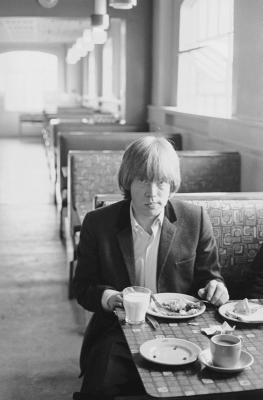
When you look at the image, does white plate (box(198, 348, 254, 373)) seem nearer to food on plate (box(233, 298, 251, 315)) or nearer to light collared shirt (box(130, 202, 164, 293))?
food on plate (box(233, 298, 251, 315))

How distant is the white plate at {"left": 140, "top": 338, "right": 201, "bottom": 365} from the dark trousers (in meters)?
0.25

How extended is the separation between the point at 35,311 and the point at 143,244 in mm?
1669

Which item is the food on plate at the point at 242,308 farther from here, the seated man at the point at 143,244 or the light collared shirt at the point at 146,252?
the light collared shirt at the point at 146,252

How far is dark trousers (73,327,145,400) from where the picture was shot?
65.0 inches

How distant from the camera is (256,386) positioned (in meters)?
1.29

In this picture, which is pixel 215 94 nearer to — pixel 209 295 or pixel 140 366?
pixel 209 295

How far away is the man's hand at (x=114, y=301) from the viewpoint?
1758mm

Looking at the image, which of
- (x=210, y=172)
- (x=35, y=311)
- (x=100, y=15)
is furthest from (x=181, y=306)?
(x=100, y=15)

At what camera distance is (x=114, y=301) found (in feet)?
5.83

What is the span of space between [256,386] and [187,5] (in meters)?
5.00

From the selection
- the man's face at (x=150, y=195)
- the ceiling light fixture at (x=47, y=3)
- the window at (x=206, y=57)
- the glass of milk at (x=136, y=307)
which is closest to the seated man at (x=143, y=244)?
the man's face at (x=150, y=195)

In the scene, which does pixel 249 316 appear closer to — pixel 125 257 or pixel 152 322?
pixel 152 322

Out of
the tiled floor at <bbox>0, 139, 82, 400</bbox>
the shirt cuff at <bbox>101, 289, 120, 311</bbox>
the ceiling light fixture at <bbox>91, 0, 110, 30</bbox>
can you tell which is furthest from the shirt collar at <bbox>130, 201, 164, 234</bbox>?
the ceiling light fixture at <bbox>91, 0, 110, 30</bbox>

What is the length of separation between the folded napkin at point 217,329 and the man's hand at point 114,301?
0.92 ft
